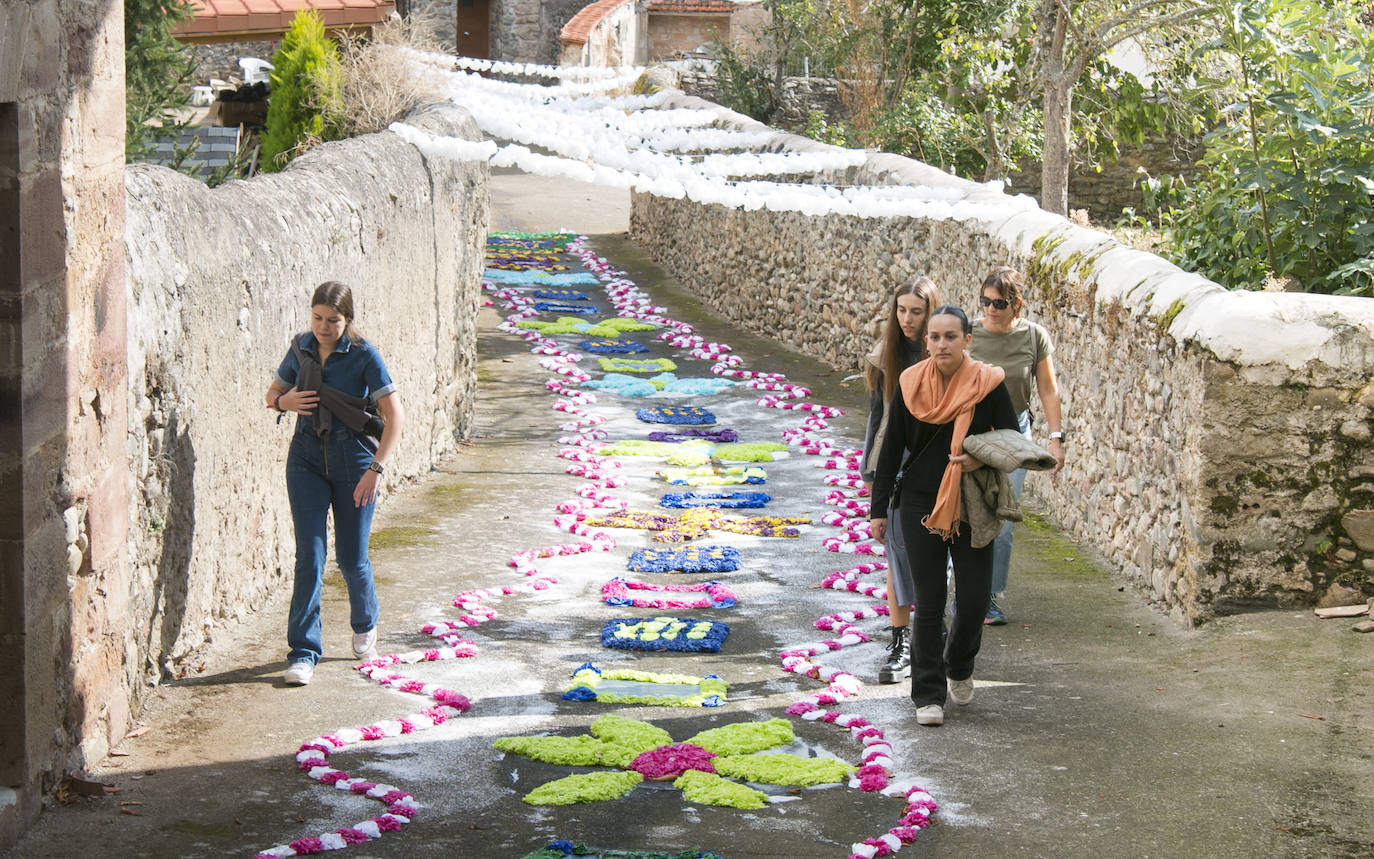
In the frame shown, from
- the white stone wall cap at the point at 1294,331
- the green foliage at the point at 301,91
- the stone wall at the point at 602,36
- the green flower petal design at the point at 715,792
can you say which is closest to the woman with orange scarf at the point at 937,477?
the green flower petal design at the point at 715,792

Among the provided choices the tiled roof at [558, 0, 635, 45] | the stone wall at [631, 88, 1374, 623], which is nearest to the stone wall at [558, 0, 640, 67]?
the tiled roof at [558, 0, 635, 45]

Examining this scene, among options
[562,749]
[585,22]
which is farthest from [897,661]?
[585,22]

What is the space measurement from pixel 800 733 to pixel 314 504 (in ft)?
6.98

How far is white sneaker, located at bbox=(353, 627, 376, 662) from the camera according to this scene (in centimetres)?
583

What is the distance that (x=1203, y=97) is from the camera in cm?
1412

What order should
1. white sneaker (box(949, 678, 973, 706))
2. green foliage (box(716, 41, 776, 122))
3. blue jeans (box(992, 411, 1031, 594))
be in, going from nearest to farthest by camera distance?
white sneaker (box(949, 678, 973, 706)) → blue jeans (box(992, 411, 1031, 594)) → green foliage (box(716, 41, 776, 122))

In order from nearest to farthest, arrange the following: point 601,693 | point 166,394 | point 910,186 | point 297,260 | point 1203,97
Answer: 1. point 166,394
2. point 601,693
3. point 297,260
4. point 910,186
5. point 1203,97

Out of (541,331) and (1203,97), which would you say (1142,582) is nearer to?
(1203,97)

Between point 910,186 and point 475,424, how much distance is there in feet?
13.5

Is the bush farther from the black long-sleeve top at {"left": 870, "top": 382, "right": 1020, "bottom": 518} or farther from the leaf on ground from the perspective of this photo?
the leaf on ground

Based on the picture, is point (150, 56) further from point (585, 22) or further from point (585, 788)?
point (585, 22)

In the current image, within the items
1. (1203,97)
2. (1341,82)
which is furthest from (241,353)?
(1203,97)

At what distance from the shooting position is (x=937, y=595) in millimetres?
5129

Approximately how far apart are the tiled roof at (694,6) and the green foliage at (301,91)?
20511 mm
